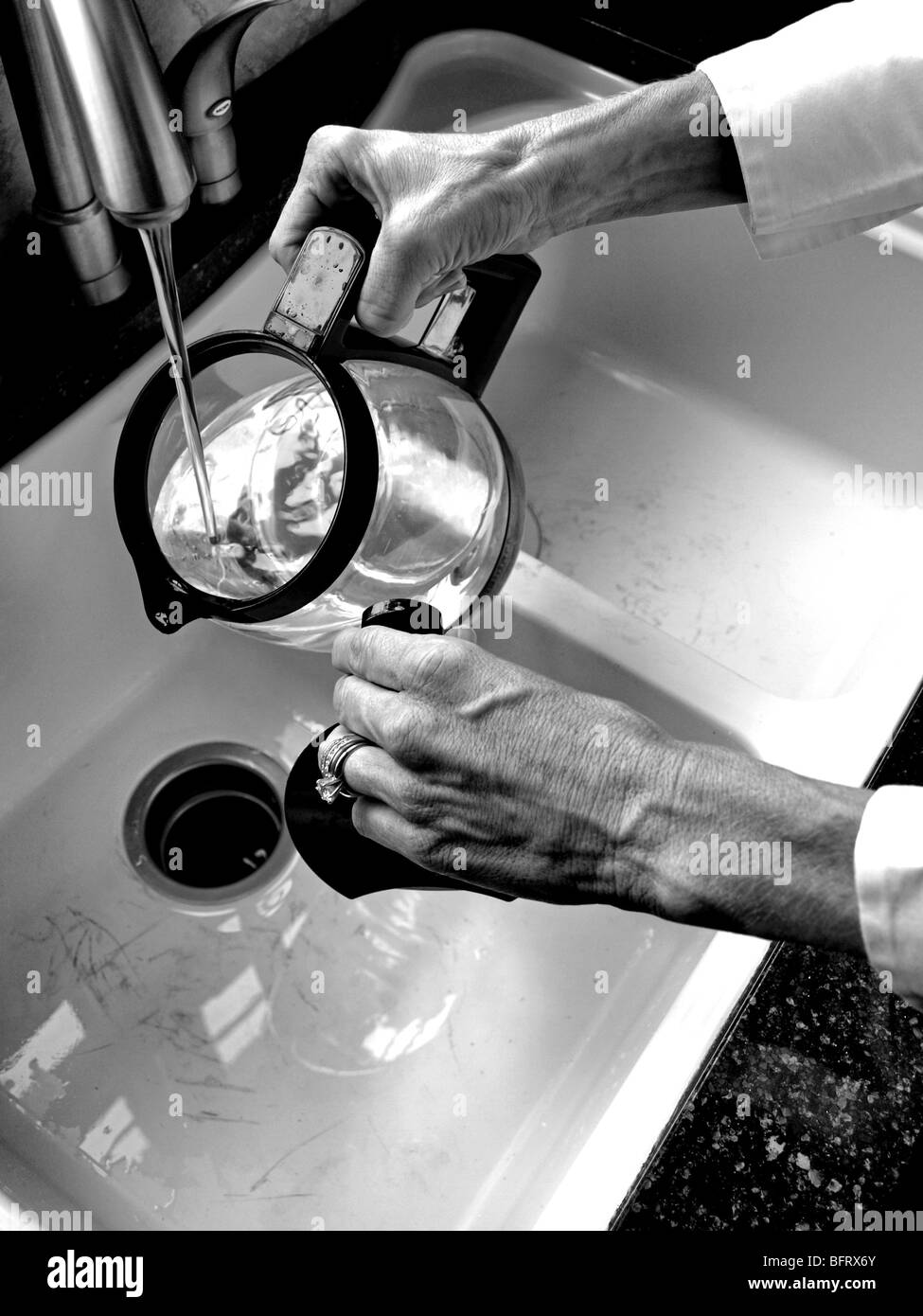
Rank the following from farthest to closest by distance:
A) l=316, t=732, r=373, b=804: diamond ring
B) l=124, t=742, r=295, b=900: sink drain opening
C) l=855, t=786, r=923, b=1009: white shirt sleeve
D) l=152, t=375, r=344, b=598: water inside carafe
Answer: l=124, t=742, r=295, b=900: sink drain opening < l=152, t=375, r=344, b=598: water inside carafe < l=316, t=732, r=373, b=804: diamond ring < l=855, t=786, r=923, b=1009: white shirt sleeve

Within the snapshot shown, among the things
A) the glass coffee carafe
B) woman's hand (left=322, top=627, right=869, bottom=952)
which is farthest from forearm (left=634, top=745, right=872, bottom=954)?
the glass coffee carafe

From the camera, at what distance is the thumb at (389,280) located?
688 millimetres

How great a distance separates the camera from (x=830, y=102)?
0.77m

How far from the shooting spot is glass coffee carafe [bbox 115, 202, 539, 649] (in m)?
0.70

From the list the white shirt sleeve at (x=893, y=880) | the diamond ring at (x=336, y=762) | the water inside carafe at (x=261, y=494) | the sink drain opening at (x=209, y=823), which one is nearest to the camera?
the white shirt sleeve at (x=893, y=880)

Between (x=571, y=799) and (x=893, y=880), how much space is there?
0.15 meters

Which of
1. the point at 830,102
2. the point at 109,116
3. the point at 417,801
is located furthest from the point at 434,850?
the point at 830,102

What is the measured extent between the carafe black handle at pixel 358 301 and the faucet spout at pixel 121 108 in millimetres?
77

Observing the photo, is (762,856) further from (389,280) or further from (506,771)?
(389,280)

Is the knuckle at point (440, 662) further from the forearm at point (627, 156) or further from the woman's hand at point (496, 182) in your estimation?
the forearm at point (627, 156)

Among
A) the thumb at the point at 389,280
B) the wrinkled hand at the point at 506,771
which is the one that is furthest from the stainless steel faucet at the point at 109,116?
the wrinkled hand at the point at 506,771

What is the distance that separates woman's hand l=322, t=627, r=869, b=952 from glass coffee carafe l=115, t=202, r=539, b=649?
0.11 meters

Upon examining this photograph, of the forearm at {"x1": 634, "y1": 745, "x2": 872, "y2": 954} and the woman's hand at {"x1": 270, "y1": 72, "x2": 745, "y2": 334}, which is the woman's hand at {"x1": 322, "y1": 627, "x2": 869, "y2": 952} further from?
the woman's hand at {"x1": 270, "y1": 72, "x2": 745, "y2": 334}

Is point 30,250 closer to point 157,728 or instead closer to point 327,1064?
point 157,728
